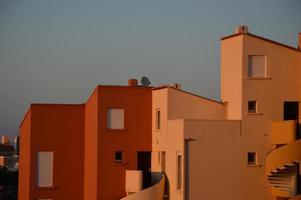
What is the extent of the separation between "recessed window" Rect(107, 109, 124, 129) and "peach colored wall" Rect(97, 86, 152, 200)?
0.14m

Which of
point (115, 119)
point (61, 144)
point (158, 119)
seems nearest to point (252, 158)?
point (158, 119)

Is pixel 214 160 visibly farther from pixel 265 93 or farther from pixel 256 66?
pixel 256 66

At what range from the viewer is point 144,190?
82.1 feet

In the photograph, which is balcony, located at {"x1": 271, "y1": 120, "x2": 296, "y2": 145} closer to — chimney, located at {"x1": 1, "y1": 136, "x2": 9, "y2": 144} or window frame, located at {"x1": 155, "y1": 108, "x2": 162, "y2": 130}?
window frame, located at {"x1": 155, "y1": 108, "x2": 162, "y2": 130}

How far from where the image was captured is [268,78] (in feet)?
80.6

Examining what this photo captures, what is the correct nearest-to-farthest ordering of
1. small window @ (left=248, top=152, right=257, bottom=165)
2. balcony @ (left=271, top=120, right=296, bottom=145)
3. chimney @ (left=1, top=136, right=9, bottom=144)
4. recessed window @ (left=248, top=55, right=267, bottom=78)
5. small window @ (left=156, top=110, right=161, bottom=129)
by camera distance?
1. balcony @ (left=271, top=120, right=296, bottom=145)
2. small window @ (left=248, top=152, right=257, bottom=165)
3. recessed window @ (left=248, top=55, right=267, bottom=78)
4. small window @ (left=156, top=110, right=161, bottom=129)
5. chimney @ (left=1, top=136, right=9, bottom=144)

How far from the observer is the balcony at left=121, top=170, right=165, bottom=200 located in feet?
81.6

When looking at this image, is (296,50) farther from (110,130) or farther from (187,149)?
(110,130)

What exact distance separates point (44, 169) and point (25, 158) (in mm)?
1254

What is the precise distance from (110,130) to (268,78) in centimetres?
645

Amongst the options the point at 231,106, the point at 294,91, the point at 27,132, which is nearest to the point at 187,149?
the point at 231,106

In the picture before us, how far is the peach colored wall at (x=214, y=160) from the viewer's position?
23.7m

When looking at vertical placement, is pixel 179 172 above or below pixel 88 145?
below

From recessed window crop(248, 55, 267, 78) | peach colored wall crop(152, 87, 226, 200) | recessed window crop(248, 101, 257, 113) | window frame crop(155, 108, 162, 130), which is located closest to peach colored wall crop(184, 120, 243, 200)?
recessed window crop(248, 101, 257, 113)
